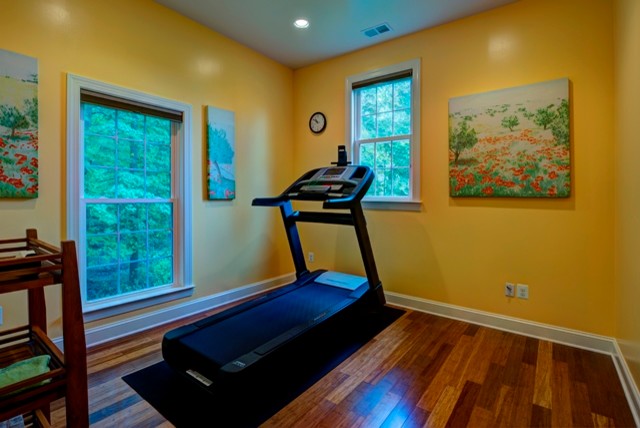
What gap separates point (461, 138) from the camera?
10.2 ft

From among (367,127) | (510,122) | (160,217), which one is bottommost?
(160,217)

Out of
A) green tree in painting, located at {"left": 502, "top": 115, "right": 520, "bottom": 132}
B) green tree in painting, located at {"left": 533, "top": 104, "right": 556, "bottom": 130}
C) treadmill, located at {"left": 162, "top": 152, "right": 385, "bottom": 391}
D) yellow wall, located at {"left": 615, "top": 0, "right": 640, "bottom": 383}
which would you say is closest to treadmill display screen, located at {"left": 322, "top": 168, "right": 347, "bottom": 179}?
treadmill, located at {"left": 162, "top": 152, "right": 385, "bottom": 391}

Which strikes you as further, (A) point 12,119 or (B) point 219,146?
(B) point 219,146

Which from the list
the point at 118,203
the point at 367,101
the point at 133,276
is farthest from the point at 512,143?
the point at 133,276

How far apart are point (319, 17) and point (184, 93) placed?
59.0 inches

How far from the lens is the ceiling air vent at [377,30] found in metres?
→ 3.29

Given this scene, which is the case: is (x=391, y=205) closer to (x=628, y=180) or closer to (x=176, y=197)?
(x=628, y=180)

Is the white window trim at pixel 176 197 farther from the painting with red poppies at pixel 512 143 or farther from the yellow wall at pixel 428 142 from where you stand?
the painting with red poppies at pixel 512 143

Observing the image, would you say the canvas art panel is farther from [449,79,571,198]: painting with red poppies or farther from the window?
[449,79,571,198]: painting with red poppies

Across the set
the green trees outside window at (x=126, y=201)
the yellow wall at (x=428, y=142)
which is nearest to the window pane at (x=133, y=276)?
the green trees outside window at (x=126, y=201)

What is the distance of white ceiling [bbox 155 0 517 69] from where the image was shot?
292cm

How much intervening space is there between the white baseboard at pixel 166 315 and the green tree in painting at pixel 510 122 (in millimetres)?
3086

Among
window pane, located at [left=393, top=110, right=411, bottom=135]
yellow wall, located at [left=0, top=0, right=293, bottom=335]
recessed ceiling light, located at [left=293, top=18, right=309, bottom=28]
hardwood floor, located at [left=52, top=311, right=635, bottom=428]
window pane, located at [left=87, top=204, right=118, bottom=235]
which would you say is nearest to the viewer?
hardwood floor, located at [left=52, top=311, right=635, bottom=428]

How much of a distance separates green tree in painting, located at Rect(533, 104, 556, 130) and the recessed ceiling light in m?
2.27
